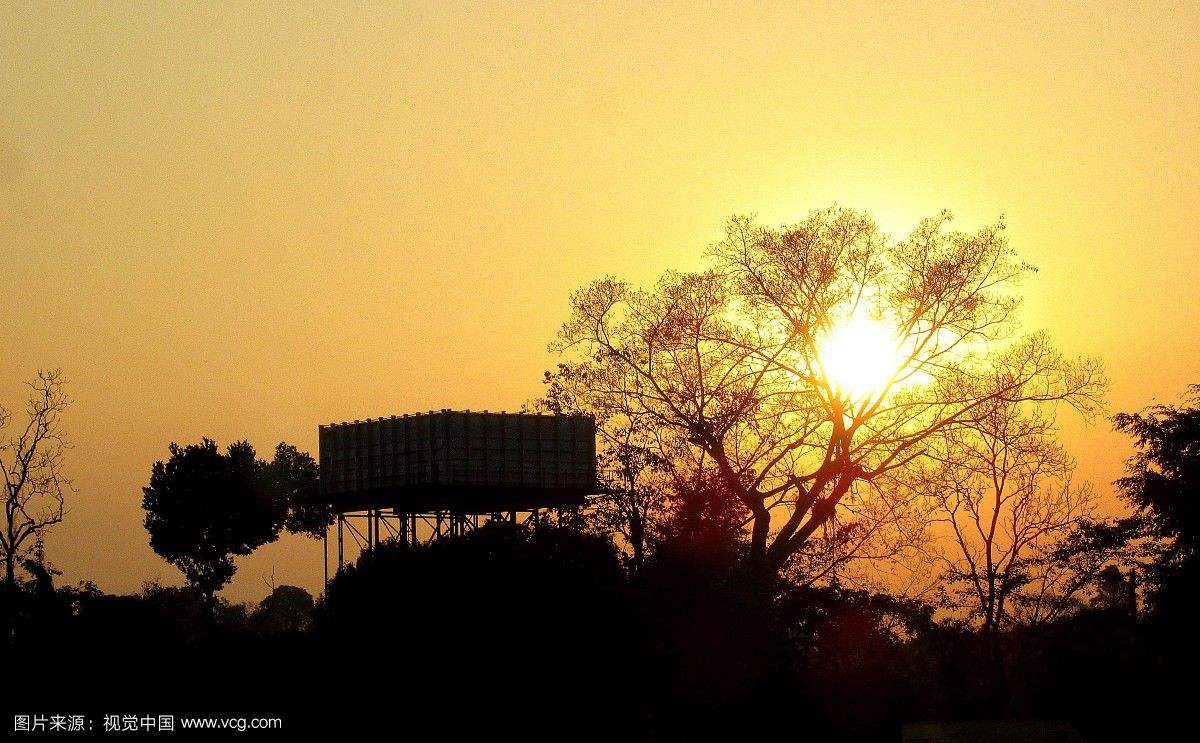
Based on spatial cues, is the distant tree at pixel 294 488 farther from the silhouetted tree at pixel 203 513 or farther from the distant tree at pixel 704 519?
the distant tree at pixel 704 519

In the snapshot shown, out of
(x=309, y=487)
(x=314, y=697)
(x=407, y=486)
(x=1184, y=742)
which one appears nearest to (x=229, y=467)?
(x=309, y=487)

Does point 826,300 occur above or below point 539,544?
above

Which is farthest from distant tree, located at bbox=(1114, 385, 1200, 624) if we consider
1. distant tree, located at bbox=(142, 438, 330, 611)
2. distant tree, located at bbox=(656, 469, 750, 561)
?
distant tree, located at bbox=(142, 438, 330, 611)

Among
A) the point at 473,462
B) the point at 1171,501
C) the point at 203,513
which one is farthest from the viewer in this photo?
the point at 203,513

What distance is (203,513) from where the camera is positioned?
10694 centimetres

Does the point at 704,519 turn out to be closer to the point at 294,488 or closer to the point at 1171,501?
the point at 1171,501

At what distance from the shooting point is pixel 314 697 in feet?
129

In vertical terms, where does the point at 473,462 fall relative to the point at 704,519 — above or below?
→ above

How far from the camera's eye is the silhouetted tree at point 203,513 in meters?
107

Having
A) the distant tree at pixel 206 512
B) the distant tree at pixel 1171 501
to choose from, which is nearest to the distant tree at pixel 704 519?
the distant tree at pixel 1171 501

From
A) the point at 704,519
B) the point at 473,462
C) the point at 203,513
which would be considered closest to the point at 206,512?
the point at 203,513

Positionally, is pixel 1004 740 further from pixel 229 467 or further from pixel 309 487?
pixel 309 487

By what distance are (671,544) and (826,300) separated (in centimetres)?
1267

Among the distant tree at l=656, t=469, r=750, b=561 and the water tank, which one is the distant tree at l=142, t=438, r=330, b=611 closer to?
the water tank
